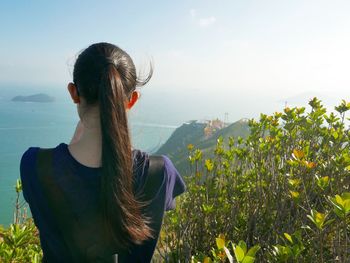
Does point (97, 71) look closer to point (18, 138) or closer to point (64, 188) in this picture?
point (64, 188)

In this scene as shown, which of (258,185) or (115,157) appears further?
(258,185)

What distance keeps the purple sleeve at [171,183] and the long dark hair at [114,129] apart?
0.49ft

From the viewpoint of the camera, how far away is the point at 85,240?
117 centimetres

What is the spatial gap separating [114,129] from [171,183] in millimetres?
341

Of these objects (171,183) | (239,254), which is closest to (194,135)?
(171,183)

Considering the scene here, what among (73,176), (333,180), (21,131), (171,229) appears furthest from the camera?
(21,131)

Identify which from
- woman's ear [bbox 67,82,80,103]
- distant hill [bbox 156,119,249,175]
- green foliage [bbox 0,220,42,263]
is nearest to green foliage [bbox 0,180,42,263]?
green foliage [bbox 0,220,42,263]

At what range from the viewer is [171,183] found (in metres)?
1.31

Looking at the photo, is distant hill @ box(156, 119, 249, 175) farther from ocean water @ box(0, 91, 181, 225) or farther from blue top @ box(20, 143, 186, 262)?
blue top @ box(20, 143, 186, 262)

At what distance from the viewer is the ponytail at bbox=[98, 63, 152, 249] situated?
111 cm

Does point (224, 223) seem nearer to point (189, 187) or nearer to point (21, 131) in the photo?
point (189, 187)

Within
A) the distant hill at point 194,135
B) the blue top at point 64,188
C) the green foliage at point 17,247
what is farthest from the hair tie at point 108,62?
the distant hill at point 194,135

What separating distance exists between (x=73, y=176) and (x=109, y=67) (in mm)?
381

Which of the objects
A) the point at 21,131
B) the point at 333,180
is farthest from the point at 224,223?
the point at 21,131
